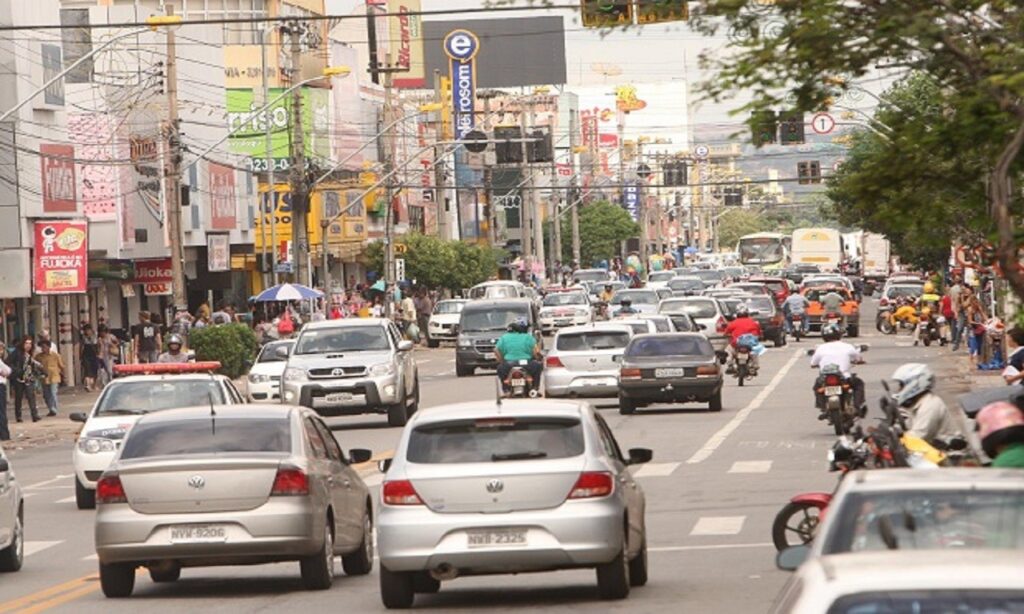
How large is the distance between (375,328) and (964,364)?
18.8 meters

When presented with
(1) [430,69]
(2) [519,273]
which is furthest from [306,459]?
(1) [430,69]

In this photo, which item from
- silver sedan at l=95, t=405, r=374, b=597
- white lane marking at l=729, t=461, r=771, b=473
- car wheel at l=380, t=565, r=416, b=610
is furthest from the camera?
white lane marking at l=729, t=461, r=771, b=473

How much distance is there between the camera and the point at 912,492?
952cm

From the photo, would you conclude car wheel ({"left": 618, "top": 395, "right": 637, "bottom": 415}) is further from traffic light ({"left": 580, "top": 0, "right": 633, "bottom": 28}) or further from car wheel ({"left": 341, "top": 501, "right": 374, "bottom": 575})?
car wheel ({"left": 341, "top": 501, "right": 374, "bottom": 575})

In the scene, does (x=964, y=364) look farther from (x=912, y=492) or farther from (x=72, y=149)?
(x=912, y=492)

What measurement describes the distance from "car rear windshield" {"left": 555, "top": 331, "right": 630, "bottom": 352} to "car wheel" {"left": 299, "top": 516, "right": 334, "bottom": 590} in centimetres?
2527

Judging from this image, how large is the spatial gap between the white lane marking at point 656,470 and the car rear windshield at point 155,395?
5.35m

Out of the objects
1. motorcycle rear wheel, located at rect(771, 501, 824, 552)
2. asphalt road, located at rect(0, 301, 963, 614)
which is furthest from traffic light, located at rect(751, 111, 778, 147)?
motorcycle rear wheel, located at rect(771, 501, 824, 552)

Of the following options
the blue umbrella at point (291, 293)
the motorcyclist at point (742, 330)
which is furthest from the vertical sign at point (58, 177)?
the motorcyclist at point (742, 330)

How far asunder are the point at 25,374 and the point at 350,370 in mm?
13342

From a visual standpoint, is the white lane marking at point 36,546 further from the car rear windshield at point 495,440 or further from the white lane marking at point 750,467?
the white lane marking at point 750,467

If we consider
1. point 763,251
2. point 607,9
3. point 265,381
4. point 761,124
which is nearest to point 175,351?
point 265,381

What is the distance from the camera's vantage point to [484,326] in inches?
2328

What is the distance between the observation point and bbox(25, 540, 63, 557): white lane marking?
74.6ft
